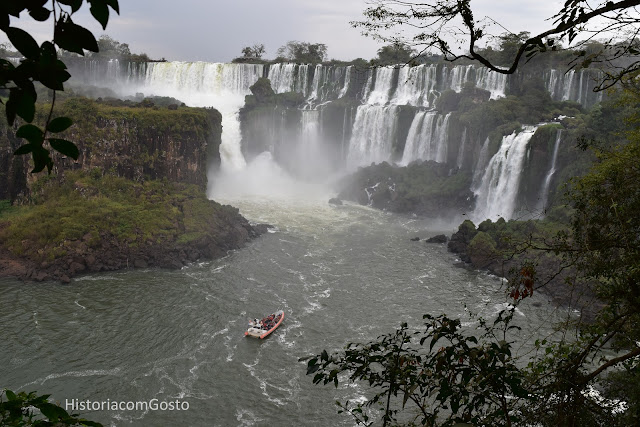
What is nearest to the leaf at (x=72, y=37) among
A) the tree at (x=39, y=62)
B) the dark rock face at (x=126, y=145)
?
the tree at (x=39, y=62)

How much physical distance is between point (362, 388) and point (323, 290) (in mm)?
6936

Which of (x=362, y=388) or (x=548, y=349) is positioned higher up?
(x=548, y=349)

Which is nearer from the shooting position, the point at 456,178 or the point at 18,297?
the point at 18,297

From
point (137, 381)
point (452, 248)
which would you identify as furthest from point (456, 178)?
point (137, 381)

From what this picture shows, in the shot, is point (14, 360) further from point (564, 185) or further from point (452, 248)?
point (452, 248)

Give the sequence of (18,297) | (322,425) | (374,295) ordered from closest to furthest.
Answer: (322,425) → (18,297) → (374,295)

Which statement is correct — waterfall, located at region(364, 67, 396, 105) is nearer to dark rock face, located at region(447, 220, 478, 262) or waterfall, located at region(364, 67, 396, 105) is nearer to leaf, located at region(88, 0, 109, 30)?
dark rock face, located at region(447, 220, 478, 262)

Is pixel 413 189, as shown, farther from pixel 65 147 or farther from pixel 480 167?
pixel 65 147

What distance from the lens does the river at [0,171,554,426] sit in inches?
519

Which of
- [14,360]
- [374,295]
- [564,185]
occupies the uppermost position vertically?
[564,185]

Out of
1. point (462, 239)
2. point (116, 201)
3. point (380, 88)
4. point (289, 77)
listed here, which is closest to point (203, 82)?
point (289, 77)

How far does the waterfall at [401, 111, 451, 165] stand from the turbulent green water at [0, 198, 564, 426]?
12.6m

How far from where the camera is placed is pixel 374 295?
19.9 meters

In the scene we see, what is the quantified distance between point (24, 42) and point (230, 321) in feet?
54.5
